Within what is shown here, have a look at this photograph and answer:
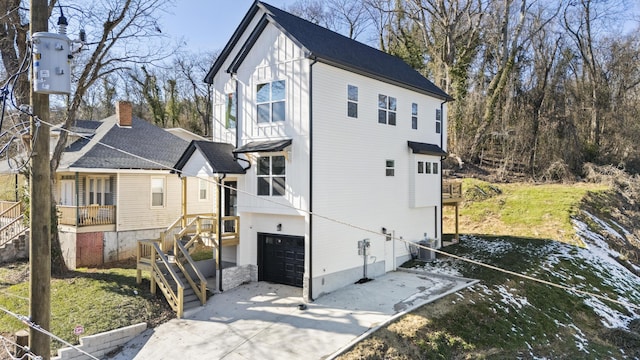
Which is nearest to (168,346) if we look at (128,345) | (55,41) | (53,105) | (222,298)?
(128,345)

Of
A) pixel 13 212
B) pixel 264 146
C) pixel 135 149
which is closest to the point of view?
pixel 264 146

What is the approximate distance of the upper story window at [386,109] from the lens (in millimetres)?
16922

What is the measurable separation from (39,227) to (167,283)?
789cm

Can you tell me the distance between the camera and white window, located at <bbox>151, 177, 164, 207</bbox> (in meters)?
19.7

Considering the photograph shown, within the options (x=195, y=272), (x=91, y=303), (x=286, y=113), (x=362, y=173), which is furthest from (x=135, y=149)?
(x=362, y=173)

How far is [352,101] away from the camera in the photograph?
1538 cm

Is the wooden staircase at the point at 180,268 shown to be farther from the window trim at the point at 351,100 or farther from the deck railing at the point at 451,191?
the deck railing at the point at 451,191

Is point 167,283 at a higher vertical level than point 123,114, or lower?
lower

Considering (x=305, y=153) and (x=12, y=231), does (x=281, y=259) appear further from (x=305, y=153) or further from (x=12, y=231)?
(x=12, y=231)

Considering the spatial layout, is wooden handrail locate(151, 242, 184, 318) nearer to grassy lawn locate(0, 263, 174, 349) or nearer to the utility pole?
grassy lawn locate(0, 263, 174, 349)

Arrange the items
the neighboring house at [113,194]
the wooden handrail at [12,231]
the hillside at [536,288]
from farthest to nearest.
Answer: the wooden handrail at [12,231], the neighboring house at [113,194], the hillside at [536,288]

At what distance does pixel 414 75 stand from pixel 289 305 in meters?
13.9

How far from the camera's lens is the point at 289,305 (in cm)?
1311

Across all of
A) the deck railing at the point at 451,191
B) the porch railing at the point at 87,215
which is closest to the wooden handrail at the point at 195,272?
the porch railing at the point at 87,215
